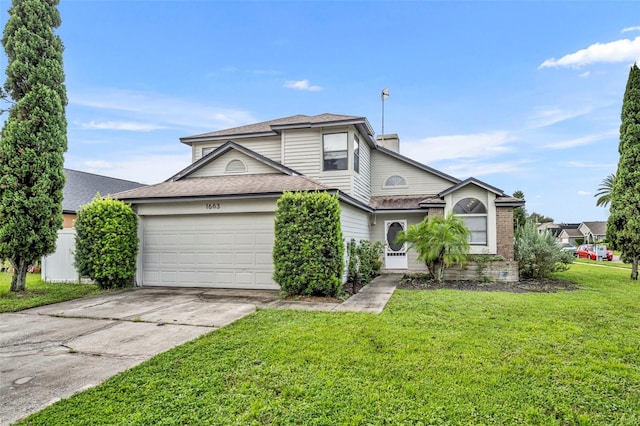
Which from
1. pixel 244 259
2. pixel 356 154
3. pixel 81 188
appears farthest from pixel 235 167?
Answer: pixel 81 188

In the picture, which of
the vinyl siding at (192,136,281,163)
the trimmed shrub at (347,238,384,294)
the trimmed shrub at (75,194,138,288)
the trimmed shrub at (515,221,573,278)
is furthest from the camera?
the vinyl siding at (192,136,281,163)

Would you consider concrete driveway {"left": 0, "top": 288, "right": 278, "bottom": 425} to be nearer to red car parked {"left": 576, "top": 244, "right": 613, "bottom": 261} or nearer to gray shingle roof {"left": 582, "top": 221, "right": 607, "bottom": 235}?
red car parked {"left": 576, "top": 244, "right": 613, "bottom": 261}

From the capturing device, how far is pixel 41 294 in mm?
9000

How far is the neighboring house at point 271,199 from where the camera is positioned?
33.4 ft

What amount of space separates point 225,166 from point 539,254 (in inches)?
454

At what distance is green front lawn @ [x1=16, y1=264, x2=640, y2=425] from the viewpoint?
120 inches

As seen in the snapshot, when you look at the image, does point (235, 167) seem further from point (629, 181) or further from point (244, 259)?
point (629, 181)

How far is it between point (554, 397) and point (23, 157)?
1156cm

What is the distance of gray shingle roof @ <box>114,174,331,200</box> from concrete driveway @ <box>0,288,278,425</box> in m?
2.90

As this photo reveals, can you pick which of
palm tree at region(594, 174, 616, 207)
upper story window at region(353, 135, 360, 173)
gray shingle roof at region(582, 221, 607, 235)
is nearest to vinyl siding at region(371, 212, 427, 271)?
upper story window at region(353, 135, 360, 173)

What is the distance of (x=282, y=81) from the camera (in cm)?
1770

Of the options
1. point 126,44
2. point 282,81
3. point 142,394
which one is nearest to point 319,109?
point 282,81

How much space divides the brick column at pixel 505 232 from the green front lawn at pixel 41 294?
12929 millimetres

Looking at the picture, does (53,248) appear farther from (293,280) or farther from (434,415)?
(434,415)
